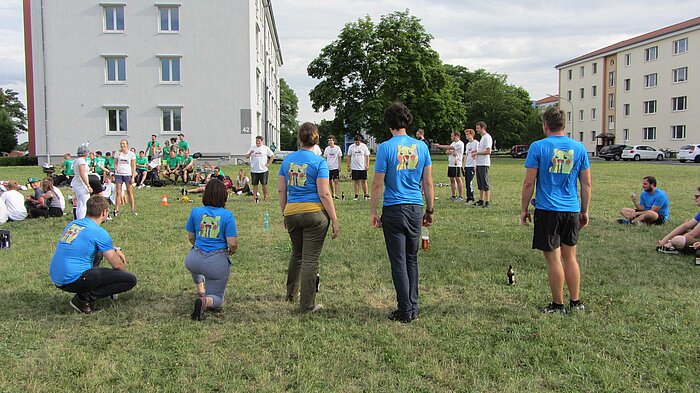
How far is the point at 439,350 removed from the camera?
13.4 ft

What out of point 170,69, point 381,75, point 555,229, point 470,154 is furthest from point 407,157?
point 381,75

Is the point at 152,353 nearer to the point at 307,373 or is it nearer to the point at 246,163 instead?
the point at 307,373

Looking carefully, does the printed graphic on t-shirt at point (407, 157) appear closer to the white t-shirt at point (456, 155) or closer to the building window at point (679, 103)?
the white t-shirt at point (456, 155)

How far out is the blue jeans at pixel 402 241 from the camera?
4637 mm

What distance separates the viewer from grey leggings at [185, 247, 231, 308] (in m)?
4.96

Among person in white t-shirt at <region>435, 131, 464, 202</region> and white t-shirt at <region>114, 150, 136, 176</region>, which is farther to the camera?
person in white t-shirt at <region>435, 131, 464, 202</region>

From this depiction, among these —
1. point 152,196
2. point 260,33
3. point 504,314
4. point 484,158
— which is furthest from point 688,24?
point 504,314

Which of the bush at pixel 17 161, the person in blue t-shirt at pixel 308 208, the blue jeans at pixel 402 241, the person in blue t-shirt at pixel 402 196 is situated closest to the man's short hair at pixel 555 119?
the person in blue t-shirt at pixel 402 196

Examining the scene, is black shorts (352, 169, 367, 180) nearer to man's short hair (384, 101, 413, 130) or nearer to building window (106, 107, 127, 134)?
man's short hair (384, 101, 413, 130)

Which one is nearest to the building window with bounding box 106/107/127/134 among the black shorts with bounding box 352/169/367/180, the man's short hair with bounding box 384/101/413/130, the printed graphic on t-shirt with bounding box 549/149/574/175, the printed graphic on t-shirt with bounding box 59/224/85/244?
the black shorts with bounding box 352/169/367/180

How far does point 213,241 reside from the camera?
5000 mm

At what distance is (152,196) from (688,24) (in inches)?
2138

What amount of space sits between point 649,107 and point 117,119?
5208 cm

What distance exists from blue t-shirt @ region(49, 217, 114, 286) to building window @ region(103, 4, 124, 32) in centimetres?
3162
